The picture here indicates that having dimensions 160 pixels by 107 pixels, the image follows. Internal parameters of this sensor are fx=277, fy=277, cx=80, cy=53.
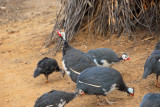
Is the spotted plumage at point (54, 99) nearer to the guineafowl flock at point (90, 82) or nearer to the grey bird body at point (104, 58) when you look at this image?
the guineafowl flock at point (90, 82)

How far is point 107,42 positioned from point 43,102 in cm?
372

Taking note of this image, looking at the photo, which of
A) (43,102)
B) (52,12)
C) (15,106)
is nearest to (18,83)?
(15,106)

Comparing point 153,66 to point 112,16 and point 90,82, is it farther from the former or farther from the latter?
point 112,16

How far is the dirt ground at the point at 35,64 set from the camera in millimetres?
4977

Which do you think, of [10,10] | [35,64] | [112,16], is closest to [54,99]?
[35,64]

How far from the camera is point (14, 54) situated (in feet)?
25.9

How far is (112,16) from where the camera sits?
7.13m

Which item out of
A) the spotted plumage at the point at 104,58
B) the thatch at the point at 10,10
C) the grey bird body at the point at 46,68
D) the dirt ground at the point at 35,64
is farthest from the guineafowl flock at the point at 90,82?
the thatch at the point at 10,10

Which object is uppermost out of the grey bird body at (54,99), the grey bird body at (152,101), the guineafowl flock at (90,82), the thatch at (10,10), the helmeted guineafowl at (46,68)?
the grey bird body at (152,101)

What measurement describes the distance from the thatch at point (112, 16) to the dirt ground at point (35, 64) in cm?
30

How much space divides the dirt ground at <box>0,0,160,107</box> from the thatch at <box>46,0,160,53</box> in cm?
30

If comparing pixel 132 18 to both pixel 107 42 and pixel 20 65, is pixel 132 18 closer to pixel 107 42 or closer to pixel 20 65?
pixel 107 42

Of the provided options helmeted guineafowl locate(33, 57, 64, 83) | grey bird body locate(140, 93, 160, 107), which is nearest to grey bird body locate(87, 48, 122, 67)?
helmeted guineafowl locate(33, 57, 64, 83)

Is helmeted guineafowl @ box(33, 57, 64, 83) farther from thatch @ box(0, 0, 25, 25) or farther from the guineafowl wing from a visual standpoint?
thatch @ box(0, 0, 25, 25)
